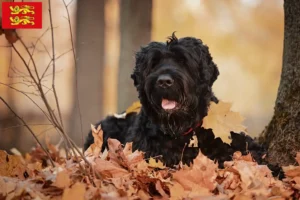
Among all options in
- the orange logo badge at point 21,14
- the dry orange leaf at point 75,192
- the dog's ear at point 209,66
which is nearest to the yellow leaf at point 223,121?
the dog's ear at point 209,66

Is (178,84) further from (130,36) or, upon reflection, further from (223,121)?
(130,36)

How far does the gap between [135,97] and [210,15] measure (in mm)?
2566

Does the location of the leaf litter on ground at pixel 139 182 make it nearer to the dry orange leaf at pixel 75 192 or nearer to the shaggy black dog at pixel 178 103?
the dry orange leaf at pixel 75 192

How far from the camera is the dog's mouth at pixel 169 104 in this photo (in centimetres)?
426

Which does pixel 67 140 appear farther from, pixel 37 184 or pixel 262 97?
pixel 262 97

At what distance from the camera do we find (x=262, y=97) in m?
11.3

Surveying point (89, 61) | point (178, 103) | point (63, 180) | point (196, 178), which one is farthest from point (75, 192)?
point (89, 61)

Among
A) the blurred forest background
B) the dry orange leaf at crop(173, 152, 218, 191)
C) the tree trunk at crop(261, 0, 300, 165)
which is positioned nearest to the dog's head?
the tree trunk at crop(261, 0, 300, 165)

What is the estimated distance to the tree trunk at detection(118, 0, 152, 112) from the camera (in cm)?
807

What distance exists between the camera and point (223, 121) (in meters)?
4.17

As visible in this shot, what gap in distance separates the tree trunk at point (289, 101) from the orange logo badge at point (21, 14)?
205cm

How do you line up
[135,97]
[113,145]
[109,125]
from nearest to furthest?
[113,145]
[109,125]
[135,97]

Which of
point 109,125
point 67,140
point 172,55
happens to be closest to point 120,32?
point 109,125

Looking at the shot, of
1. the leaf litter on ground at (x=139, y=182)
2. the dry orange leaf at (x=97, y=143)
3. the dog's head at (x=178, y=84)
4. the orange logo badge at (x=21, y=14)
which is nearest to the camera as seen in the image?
the leaf litter on ground at (x=139, y=182)
